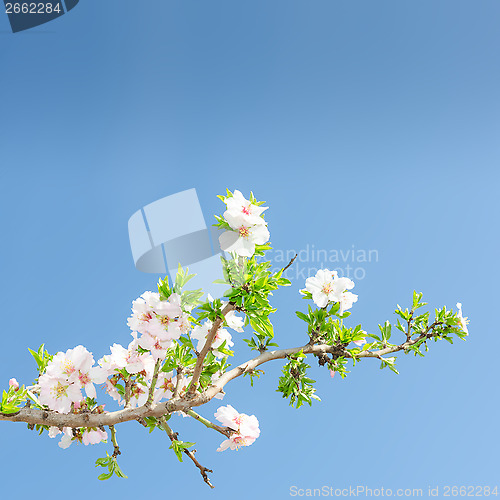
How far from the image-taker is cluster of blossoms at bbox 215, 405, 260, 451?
1.90 m

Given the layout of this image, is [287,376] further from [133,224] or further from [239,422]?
[133,224]

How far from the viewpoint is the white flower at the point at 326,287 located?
213 cm

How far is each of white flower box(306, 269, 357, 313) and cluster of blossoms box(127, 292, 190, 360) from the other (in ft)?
2.18

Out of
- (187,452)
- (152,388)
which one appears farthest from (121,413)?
(187,452)

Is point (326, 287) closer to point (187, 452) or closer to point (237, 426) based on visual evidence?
point (237, 426)

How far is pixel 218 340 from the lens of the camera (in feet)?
6.43

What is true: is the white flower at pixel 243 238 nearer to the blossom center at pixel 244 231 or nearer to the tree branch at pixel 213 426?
the blossom center at pixel 244 231

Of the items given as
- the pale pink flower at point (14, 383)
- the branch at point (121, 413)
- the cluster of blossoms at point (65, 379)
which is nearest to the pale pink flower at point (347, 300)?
the branch at point (121, 413)

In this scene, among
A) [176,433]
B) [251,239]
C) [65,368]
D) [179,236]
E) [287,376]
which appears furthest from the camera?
[179,236]

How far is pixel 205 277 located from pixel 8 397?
999mm

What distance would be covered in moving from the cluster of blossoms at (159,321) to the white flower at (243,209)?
15.1 inches

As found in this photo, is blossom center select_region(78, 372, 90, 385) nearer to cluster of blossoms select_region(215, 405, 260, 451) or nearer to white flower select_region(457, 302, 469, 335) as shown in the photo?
cluster of blossoms select_region(215, 405, 260, 451)

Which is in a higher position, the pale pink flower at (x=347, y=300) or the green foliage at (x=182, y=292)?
the pale pink flower at (x=347, y=300)

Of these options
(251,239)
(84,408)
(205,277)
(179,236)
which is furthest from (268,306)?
(179,236)
